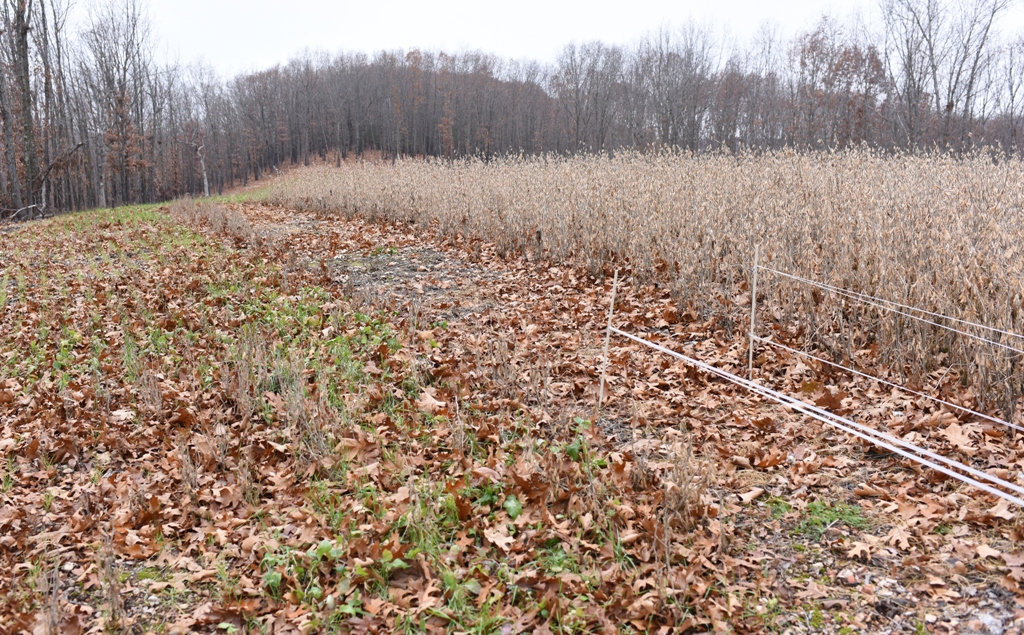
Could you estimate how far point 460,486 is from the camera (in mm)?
3781

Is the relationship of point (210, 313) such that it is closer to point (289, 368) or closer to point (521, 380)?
point (289, 368)

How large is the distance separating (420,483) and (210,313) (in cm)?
451

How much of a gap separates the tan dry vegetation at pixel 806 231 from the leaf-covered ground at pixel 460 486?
0.42 m

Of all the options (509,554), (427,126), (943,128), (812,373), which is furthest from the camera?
(427,126)

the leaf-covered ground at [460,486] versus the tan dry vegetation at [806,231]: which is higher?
the tan dry vegetation at [806,231]

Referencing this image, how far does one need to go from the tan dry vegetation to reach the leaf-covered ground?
0.42m

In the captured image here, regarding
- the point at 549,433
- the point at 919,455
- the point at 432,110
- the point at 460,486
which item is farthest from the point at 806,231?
the point at 432,110

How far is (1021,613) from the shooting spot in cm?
247

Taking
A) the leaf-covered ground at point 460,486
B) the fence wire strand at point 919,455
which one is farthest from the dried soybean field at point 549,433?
the fence wire strand at point 919,455

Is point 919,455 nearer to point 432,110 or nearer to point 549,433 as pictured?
point 549,433

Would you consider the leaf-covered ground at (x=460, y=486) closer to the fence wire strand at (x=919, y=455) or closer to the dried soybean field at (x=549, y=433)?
the dried soybean field at (x=549, y=433)

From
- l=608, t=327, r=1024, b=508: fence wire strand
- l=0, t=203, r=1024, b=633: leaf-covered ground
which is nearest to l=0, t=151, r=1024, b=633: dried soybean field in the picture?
l=0, t=203, r=1024, b=633: leaf-covered ground

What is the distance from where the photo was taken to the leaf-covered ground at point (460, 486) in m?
2.85

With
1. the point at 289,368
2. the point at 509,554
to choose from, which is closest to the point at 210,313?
the point at 289,368
